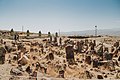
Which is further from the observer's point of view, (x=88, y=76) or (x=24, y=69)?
(x=88, y=76)

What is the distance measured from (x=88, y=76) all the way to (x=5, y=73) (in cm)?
759

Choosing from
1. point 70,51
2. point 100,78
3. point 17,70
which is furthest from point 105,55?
point 17,70

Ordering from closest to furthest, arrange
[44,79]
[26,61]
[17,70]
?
[44,79] → [17,70] → [26,61]

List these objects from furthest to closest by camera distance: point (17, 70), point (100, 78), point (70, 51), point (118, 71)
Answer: point (70, 51) < point (118, 71) < point (100, 78) < point (17, 70)

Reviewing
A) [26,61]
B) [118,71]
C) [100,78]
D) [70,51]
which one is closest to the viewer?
[100,78]

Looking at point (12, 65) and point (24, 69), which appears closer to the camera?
point (24, 69)

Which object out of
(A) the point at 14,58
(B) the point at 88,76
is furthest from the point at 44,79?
(A) the point at 14,58

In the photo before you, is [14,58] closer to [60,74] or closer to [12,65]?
[12,65]

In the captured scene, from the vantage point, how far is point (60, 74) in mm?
20172

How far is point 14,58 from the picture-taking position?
84.9 feet

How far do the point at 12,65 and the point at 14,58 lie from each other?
3512 millimetres

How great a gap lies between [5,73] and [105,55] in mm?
17302

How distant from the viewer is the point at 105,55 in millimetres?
32656

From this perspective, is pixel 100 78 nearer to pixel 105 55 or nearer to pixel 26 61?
pixel 26 61
